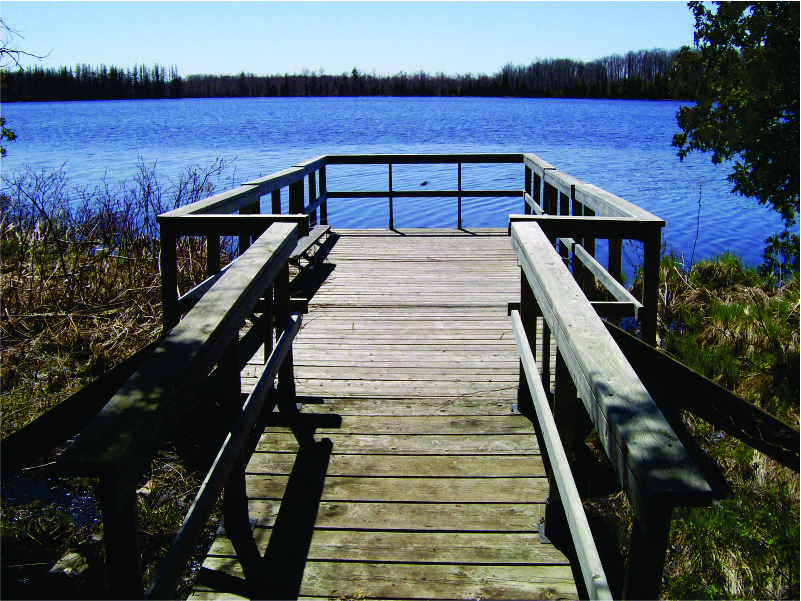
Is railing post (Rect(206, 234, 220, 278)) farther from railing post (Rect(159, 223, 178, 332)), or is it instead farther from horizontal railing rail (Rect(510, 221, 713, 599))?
horizontal railing rail (Rect(510, 221, 713, 599))

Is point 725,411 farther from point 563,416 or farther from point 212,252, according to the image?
point 212,252

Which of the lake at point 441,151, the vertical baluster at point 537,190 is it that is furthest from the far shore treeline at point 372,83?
the vertical baluster at point 537,190

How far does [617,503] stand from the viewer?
3826 millimetres

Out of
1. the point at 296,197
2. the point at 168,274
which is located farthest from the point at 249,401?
the point at 296,197

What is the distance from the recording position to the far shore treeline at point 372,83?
83812 mm

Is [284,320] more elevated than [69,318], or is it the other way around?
[284,320]

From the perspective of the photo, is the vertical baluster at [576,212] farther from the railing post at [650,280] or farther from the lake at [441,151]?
the lake at [441,151]

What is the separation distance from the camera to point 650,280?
4020 mm

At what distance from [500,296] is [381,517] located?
3616 mm

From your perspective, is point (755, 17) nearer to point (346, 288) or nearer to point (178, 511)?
A: point (346, 288)

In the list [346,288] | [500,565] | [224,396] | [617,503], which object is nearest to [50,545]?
[224,396]

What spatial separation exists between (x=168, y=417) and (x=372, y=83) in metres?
100

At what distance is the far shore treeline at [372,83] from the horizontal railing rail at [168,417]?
3047 inches

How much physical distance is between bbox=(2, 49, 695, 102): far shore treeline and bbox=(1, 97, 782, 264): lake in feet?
132
